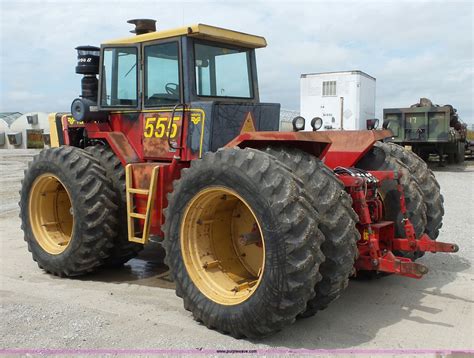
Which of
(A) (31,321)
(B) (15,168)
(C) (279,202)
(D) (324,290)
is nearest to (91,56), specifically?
(A) (31,321)

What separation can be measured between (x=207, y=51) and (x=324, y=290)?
2883 millimetres

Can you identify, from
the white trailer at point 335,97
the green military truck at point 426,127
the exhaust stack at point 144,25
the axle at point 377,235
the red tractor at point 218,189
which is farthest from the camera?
the white trailer at point 335,97

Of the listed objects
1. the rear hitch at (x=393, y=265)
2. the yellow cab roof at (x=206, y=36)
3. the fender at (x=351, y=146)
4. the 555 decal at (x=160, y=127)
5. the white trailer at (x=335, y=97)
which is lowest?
the rear hitch at (x=393, y=265)

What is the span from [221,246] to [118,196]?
1566 mm

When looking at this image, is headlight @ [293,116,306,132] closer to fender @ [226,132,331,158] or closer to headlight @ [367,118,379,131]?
fender @ [226,132,331,158]

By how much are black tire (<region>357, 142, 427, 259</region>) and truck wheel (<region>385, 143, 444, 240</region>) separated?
0.25 metres

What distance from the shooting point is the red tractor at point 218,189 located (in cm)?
394

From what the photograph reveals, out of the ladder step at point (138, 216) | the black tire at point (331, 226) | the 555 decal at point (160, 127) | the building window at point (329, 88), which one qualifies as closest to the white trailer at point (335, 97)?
the building window at point (329, 88)

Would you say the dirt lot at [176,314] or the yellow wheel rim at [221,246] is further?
the yellow wheel rim at [221,246]

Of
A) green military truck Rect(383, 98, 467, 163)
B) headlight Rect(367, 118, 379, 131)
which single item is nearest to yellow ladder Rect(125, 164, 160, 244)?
headlight Rect(367, 118, 379, 131)

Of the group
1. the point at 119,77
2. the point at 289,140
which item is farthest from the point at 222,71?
the point at 289,140

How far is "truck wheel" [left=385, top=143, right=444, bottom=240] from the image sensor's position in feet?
18.8

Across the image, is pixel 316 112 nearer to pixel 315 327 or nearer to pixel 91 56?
pixel 91 56

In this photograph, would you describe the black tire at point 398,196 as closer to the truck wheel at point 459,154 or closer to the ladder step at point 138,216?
the ladder step at point 138,216
